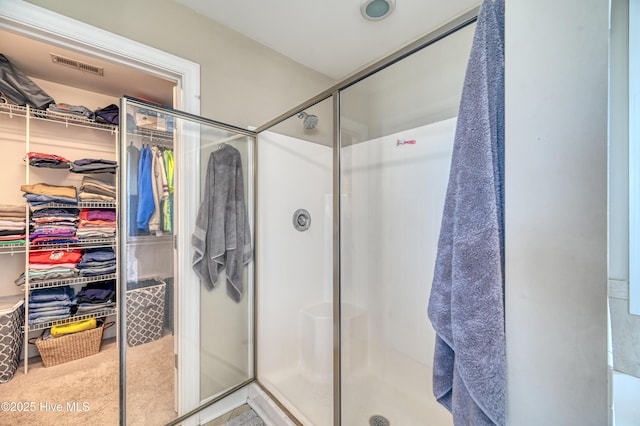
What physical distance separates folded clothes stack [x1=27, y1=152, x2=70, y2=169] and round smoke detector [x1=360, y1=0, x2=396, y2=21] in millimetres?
2491

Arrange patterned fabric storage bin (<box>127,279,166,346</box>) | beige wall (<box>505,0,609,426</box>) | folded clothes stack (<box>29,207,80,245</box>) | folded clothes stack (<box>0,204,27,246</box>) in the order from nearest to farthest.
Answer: beige wall (<box>505,0,609,426</box>)
patterned fabric storage bin (<box>127,279,166,346</box>)
folded clothes stack (<box>0,204,27,246</box>)
folded clothes stack (<box>29,207,80,245</box>)

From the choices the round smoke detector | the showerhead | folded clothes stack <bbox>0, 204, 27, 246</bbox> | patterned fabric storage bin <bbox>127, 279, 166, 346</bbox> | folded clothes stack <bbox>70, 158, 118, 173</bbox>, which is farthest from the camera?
folded clothes stack <bbox>70, 158, 118, 173</bbox>

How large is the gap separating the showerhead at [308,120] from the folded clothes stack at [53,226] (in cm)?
203

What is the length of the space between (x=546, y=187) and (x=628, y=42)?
1.94 feet

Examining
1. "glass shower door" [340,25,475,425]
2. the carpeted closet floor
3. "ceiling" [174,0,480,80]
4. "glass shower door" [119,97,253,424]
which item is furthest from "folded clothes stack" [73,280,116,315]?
"ceiling" [174,0,480,80]

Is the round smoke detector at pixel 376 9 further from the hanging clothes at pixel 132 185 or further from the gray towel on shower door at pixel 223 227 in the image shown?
the hanging clothes at pixel 132 185

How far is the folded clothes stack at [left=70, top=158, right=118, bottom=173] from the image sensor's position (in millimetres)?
1979

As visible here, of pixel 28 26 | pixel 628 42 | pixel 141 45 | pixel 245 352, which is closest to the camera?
pixel 628 42

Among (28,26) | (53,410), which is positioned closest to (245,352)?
(53,410)

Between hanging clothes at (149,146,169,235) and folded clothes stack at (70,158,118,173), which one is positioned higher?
folded clothes stack at (70,158,118,173)

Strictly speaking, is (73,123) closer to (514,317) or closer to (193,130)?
(193,130)

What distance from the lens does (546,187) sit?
40 centimetres

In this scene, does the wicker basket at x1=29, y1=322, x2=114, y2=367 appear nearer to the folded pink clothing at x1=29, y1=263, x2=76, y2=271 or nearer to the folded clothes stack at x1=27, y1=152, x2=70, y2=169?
the folded pink clothing at x1=29, y1=263, x2=76, y2=271

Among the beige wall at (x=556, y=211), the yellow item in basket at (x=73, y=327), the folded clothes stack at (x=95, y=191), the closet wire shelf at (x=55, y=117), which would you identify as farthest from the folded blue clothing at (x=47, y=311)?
the beige wall at (x=556, y=211)
